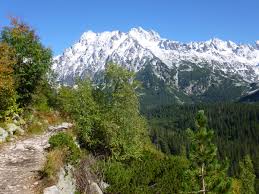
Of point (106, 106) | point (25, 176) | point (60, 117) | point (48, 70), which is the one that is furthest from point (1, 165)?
point (60, 117)

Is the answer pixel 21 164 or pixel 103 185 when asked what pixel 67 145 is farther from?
pixel 103 185

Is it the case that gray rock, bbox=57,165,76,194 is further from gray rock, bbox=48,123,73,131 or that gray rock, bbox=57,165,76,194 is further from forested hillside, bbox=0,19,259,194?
gray rock, bbox=48,123,73,131

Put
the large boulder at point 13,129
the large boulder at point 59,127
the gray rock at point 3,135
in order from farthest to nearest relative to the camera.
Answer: the large boulder at point 59,127 → the large boulder at point 13,129 → the gray rock at point 3,135

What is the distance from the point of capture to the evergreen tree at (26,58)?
35750 mm

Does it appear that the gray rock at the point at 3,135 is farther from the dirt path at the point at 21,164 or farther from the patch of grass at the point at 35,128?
the patch of grass at the point at 35,128

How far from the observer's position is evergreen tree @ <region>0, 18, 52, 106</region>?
3575 cm

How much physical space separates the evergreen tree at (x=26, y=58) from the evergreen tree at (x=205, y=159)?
15290 millimetres

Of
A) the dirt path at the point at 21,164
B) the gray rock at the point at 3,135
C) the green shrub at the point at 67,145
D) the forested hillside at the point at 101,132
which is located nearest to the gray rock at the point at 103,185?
the forested hillside at the point at 101,132

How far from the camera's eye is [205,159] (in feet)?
91.1

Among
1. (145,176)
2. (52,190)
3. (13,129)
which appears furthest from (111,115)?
(52,190)

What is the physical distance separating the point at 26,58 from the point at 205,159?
17870mm

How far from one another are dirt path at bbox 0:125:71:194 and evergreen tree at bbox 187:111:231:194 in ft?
32.6

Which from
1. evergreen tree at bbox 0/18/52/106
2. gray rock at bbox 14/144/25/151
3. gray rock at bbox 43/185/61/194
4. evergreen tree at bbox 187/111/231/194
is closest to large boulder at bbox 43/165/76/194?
gray rock at bbox 43/185/61/194

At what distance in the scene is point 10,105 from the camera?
34375 mm
